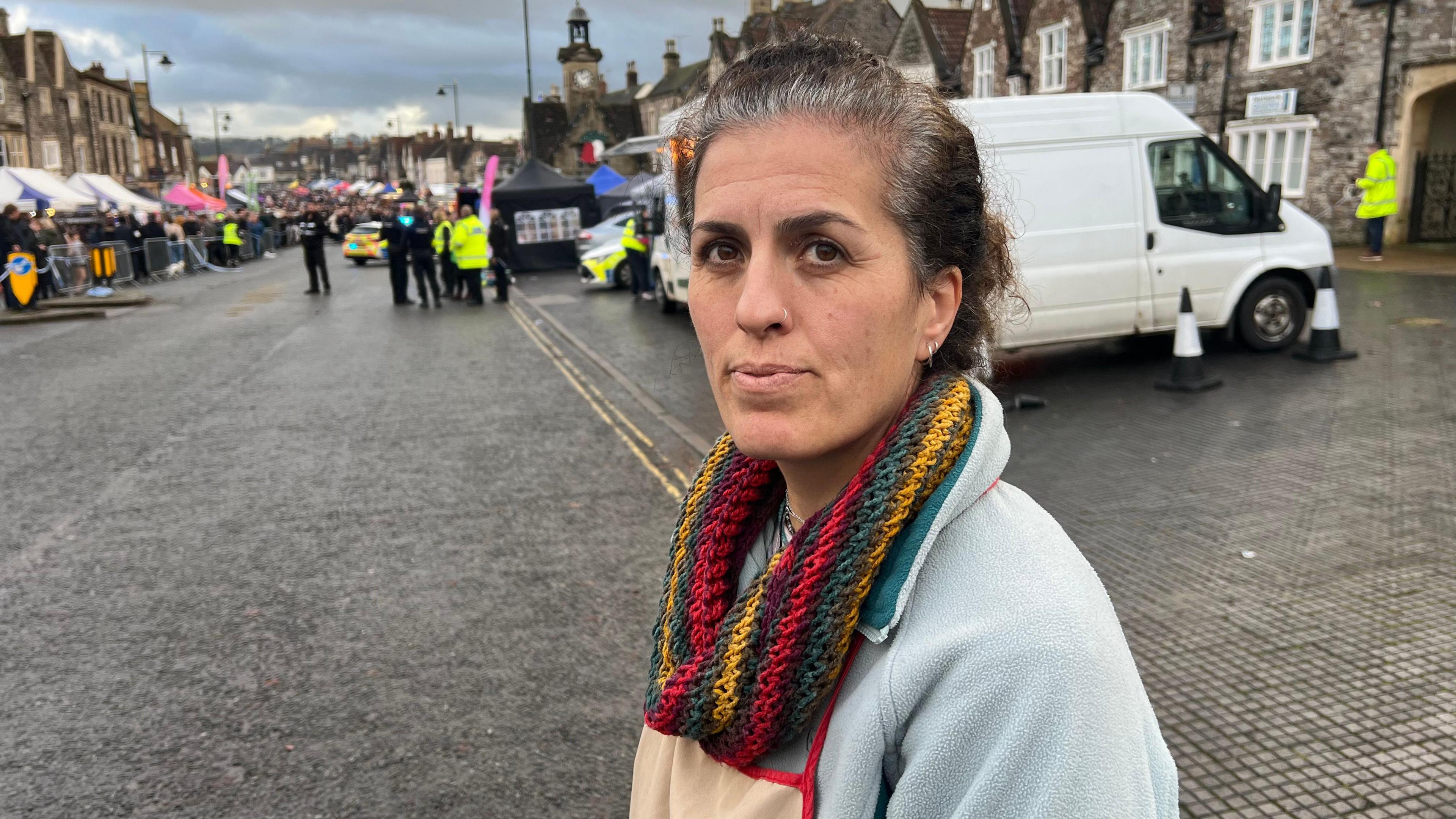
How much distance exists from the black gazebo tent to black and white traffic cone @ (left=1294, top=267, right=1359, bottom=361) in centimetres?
1983

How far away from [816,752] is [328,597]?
4769 millimetres

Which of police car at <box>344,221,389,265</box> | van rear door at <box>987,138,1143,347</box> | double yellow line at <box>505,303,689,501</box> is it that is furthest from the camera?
police car at <box>344,221,389,265</box>

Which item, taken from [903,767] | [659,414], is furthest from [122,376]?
[903,767]

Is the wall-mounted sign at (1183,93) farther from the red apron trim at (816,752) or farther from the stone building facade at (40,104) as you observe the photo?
the stone building facade at (40,104)

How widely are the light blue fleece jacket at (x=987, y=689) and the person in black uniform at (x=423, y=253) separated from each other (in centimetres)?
1955

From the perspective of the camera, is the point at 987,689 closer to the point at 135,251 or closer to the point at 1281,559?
the point at 1281,559

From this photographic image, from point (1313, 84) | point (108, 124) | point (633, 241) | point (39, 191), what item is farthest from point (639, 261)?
point (108, 124)

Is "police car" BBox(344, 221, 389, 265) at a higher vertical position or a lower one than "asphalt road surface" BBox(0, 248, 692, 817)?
higher

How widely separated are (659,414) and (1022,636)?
28.1 ft

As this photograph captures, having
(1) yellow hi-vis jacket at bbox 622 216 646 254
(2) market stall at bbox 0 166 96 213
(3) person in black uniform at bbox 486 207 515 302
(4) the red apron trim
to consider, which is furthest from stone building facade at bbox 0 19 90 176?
(4) the red apron trim

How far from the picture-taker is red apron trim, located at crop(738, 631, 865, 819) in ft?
3.94

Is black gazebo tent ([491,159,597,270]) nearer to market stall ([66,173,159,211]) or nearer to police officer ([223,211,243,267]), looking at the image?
police officer ([223,211,243,267])

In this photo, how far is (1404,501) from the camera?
5902 millimetres

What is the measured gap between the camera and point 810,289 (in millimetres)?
1268
